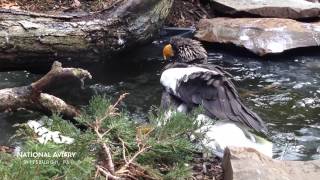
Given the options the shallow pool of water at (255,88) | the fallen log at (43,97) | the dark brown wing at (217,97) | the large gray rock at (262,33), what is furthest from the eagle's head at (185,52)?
the fallen log at (43,97)

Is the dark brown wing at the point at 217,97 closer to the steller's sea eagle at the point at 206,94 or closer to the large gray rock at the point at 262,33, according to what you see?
the steller's sea eagle at the point at 206,94

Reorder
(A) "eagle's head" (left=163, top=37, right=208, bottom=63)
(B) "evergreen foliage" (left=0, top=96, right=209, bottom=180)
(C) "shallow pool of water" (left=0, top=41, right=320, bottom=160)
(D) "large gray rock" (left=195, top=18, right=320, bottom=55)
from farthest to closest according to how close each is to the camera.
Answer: (D) "large gray rock" (left=195, top=18, right=320, bottom=55)
(A) "eagle's head" (left=163, top=37, right=208, bottom=63)
(C) "shallow pool of water" (left=0, top=41, right=320, bottom=160)
(B) "evergreen foliage" (left=0, top=96, right=209, bottom=180)

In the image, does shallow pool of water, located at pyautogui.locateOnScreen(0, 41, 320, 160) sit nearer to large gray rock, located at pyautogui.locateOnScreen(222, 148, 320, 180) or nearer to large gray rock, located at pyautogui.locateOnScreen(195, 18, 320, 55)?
large gray rock, located at pyautogui.locateOnScreen(195, 18, 320, 55)

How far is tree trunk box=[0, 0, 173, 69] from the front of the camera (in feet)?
14.1

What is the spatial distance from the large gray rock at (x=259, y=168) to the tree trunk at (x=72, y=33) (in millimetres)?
2178

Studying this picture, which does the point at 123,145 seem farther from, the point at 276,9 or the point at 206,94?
the point at 276,9

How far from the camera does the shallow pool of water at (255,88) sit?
4079 millimetres

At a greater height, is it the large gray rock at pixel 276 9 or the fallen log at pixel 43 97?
the large gray rock at pixel 276 9

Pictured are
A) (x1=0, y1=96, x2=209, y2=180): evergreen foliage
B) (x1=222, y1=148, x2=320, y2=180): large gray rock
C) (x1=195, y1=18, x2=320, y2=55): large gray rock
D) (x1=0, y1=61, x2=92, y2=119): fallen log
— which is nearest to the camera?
(x1=0, y1=96, x2=209, y2=180): evergreen foliage

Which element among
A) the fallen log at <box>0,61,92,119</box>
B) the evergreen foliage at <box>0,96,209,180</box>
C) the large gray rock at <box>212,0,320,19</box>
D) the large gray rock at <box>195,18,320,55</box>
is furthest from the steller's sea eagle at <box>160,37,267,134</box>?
the large gray rock at <box>212,0,320,19</box>

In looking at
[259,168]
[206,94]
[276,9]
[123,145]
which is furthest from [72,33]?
[276,9]

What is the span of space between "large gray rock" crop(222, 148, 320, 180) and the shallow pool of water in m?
0.82

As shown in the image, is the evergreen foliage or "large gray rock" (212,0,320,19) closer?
the evergreen foliage

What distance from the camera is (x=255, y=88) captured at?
201 inches
